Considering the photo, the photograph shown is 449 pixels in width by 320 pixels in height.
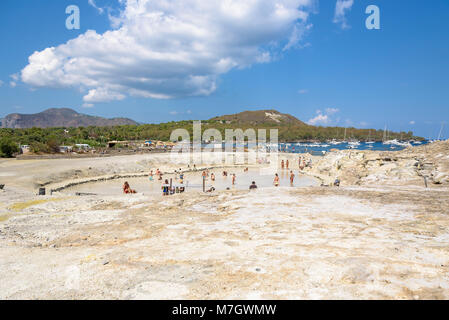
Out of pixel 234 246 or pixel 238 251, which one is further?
pixel 234 246

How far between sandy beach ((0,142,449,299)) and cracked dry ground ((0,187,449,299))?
0.08ft

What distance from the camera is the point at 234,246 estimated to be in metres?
6.62

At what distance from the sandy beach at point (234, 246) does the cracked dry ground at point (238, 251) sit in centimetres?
3

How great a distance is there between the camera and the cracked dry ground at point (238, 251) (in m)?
4.45

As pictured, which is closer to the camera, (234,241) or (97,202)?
(234,241)

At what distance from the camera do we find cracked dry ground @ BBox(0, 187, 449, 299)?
14.6 ft

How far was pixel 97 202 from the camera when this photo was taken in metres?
14.7

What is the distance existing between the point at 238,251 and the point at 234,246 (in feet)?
1.31

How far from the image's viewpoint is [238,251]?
6.23 meters

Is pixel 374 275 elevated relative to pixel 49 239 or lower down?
elevated

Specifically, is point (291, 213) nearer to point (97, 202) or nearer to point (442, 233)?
point (442, 233)

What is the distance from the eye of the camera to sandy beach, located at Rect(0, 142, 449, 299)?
448 centimetres

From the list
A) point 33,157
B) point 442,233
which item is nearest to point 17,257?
point 442,233
